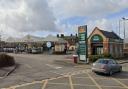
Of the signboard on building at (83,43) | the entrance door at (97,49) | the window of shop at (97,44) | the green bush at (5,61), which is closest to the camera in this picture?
the green bush at (5,61)

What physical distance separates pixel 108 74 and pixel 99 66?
3.56ft

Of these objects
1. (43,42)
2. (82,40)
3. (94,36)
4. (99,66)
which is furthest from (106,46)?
(43,42)

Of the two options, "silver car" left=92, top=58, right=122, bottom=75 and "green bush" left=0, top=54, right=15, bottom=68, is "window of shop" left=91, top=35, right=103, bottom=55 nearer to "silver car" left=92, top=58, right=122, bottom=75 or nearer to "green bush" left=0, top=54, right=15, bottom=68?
"green bush" left=0, top=54, right=15, bottom=68

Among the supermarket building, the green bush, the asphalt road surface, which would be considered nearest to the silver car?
the asphalt road surface

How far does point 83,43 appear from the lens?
43.6 meters

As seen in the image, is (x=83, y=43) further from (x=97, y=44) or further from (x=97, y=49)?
(x=97, y=49)

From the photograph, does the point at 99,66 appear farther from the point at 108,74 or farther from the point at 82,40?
the point at 82,40

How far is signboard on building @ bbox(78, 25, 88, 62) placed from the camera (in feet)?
141

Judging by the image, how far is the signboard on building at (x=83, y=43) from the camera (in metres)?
42.9

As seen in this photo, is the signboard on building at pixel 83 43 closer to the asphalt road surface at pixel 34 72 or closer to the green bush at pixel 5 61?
the asphalt road surface at pixel 34 72

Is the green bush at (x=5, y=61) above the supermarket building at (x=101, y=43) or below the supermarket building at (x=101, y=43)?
below

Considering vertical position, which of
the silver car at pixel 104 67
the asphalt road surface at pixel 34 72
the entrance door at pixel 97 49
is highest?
the entrance door at pixel 97 49

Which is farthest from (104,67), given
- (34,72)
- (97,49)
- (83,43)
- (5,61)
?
(97,49)

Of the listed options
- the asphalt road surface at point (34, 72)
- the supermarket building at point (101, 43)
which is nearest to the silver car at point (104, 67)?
the asphalt road surface at point (34, 72)
